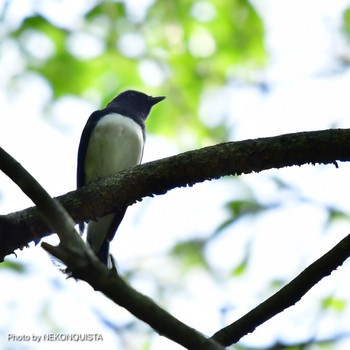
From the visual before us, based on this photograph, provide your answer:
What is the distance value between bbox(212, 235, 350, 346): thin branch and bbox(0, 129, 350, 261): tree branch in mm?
513

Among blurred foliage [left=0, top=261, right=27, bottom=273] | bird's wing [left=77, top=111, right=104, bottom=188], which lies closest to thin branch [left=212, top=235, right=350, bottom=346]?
bird's wing [left=77, top=111, right=104, bottom=188]

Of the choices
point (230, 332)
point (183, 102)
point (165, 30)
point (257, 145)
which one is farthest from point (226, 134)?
point (230, 332)

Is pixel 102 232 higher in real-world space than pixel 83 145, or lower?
lower

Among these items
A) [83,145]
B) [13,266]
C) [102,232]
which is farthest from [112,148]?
[13,266]

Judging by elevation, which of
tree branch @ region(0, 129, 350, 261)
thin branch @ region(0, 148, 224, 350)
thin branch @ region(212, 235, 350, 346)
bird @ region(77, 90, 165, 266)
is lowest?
thin branch @ region(0, 148, 224, 350)

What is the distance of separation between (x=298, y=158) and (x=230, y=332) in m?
0.96

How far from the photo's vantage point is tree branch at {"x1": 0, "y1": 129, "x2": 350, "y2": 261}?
3.42 meters

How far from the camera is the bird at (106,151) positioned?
6031 mm

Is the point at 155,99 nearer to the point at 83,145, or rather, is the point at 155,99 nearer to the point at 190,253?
the point at 83,145

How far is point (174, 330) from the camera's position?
2.27 m

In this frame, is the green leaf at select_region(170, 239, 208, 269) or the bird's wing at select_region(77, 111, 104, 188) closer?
the bird's wing at select_region(77, 111, 104, 188)

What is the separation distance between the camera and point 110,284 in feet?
7.18

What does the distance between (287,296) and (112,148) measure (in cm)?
342

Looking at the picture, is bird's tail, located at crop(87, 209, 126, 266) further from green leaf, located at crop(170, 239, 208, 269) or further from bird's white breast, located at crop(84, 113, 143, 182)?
green leaf, located at crop(170, 239, 208, 269)
